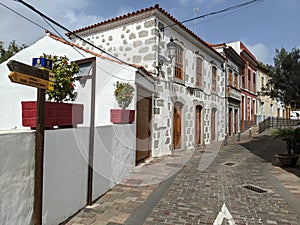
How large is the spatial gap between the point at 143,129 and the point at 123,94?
187 cm

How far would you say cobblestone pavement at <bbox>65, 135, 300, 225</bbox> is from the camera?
11.5 feet

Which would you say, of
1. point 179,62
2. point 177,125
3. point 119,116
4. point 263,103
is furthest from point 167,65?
point 263,103

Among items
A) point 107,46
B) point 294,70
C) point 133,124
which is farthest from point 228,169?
point 107,46

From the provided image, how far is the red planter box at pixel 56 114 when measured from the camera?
2.97m

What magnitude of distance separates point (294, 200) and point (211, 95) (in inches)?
364

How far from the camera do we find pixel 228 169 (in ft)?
22.7

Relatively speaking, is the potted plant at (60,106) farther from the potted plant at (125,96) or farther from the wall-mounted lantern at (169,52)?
the wall-mounted lantern at (169,52)

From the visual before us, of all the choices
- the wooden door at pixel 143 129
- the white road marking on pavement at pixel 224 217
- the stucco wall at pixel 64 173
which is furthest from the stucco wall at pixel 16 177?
the wooden door at pixel 143 129

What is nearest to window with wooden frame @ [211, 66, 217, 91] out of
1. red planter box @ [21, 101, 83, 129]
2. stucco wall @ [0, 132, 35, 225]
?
red planter box @ [21, 101, 83, 129]

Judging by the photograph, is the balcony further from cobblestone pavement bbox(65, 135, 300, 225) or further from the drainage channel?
the drainage channel

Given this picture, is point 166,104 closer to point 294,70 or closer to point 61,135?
point 294,70

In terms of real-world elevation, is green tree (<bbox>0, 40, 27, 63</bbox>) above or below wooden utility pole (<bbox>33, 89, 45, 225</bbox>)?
above

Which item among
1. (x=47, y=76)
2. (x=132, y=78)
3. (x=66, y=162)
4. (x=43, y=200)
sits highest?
(x=132, y=78)

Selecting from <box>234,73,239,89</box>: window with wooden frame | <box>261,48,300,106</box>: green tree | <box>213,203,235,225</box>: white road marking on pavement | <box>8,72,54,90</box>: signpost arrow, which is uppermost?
<box>234,73,239,89</box>: window with wooden frame
